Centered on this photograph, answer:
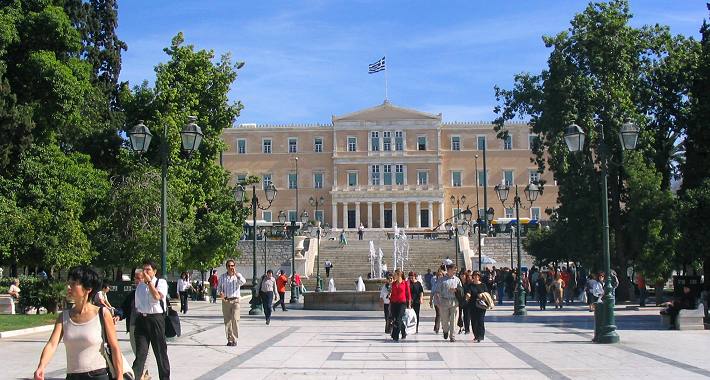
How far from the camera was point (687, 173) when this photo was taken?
85.9 ft

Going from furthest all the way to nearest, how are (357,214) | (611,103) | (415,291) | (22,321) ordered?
(357,214), (611,103), (22,321), (415,291)

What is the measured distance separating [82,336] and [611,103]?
2911 cm

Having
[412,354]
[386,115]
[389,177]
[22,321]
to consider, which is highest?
[386,115]

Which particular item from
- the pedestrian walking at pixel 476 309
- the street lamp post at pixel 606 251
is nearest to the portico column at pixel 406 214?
the street lamp post at pixel 606 251

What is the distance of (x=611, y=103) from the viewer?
33.2 m

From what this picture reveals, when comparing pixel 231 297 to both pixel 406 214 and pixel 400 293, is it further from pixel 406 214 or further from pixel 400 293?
pixel 406 214

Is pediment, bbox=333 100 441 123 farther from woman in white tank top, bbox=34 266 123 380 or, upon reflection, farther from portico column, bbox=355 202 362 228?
woman in white tank top, bbox=34 266 123 380

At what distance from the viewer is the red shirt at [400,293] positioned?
19016 mm

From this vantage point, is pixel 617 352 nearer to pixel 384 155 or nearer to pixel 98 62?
pixel 98 62

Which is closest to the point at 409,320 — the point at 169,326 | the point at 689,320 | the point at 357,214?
the point at 689,320

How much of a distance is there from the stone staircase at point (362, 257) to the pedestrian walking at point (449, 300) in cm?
3594

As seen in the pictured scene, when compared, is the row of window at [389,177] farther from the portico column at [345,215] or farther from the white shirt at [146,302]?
the white shirt at [146,302]

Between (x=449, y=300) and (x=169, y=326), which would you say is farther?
(x=449, y=300)

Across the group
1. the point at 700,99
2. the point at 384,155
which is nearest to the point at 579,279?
the point at 700,99
